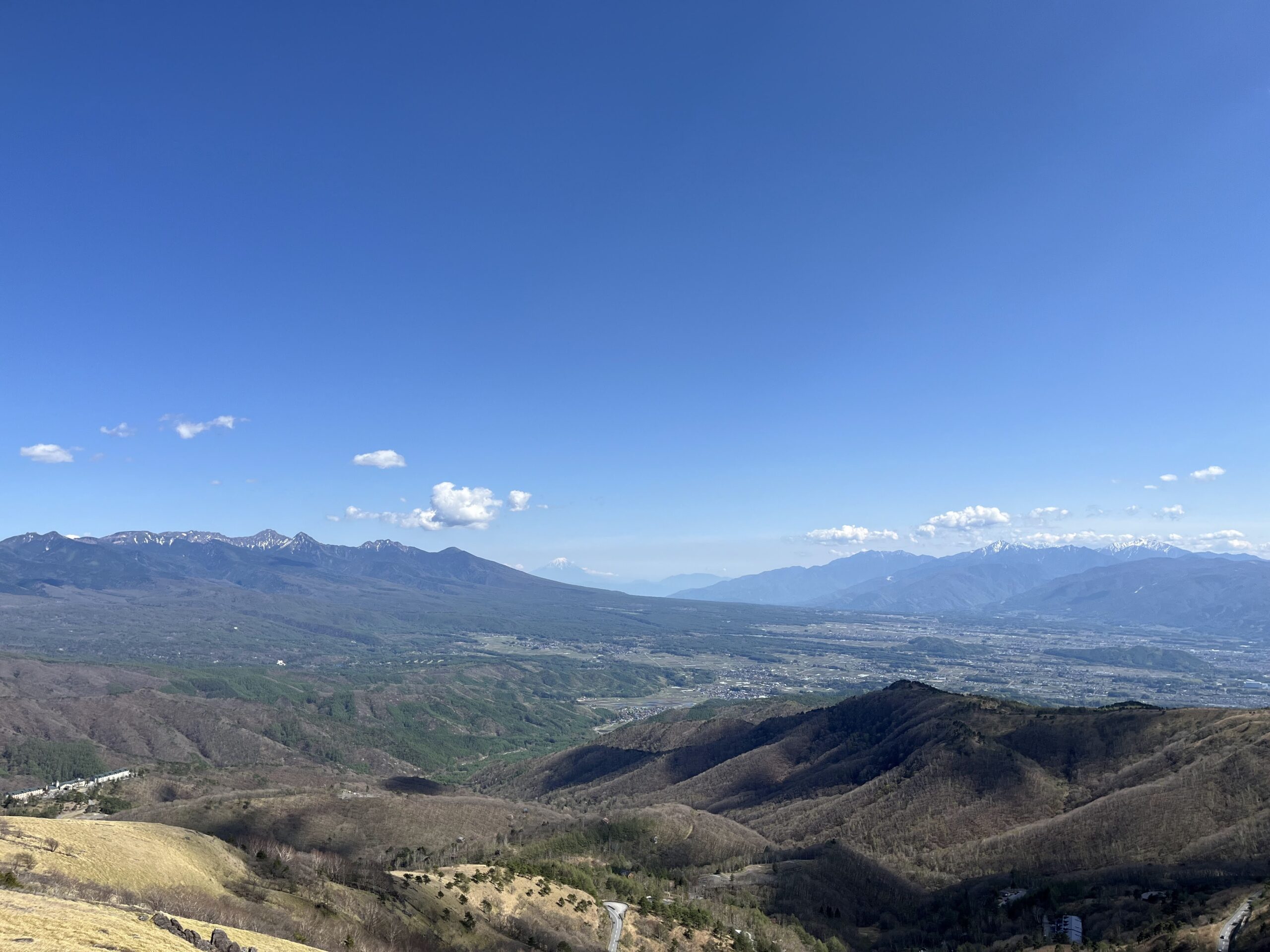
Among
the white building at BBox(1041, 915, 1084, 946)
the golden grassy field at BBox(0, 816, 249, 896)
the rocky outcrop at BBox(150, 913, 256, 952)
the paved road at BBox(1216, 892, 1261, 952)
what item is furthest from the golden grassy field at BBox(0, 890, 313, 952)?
the white building at BBox(1041, 915, 1084, 946)

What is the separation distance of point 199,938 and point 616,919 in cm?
4594

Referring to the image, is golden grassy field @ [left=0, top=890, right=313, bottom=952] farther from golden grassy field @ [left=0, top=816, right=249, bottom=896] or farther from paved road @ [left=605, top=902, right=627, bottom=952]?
paved road @ [left=605, top=902, right=627, bottom=952]

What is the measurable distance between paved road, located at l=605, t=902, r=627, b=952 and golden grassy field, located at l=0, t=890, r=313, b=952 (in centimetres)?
3764

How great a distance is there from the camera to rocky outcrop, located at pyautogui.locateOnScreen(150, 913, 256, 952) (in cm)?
2730

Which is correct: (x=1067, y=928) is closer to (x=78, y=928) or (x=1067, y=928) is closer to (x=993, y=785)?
(x=993, y=785)

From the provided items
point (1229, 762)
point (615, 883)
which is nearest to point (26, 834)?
point (615, 883)

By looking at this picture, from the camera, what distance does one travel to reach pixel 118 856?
45156mm

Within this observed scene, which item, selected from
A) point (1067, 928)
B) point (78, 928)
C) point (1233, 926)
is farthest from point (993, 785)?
point (78, 928)

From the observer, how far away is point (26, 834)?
1724 inches

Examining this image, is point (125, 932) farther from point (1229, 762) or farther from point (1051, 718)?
point (1051, 718)

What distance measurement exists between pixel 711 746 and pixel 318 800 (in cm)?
10495

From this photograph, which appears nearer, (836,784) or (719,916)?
(719,916)

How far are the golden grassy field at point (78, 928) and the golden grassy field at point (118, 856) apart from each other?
12.6 metres

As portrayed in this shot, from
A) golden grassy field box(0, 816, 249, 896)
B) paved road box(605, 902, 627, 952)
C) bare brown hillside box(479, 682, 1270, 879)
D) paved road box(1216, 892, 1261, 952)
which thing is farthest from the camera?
bare brown hillside box(479, 682, 1270, 879)
